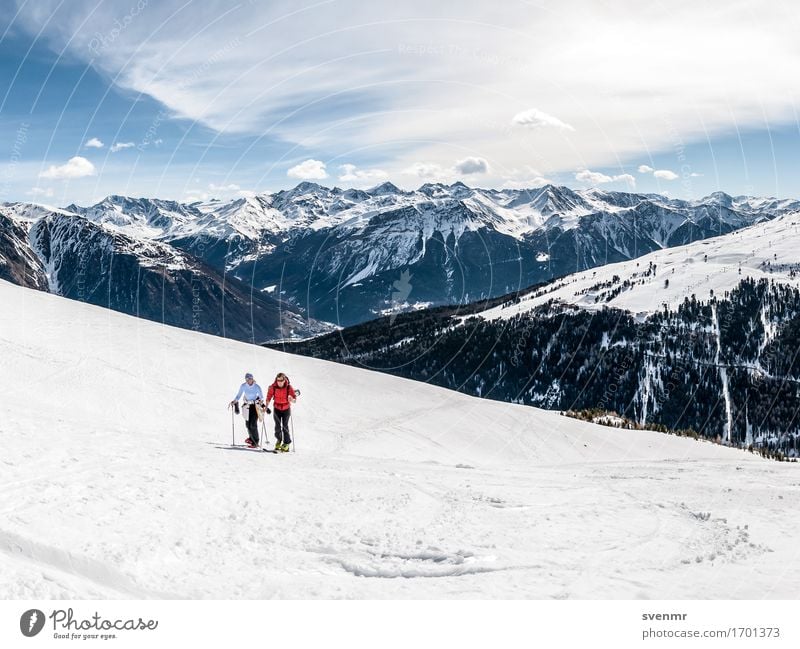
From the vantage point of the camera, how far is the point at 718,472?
72.6 ft

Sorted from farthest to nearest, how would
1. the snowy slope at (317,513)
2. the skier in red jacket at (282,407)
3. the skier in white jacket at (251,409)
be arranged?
the skier in white jacket at (251,409), the skier in red jacket at (282,407), the snowy slope at (317,513)

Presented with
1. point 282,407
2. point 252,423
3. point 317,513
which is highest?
point 282,407

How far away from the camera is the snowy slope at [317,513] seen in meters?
10.6

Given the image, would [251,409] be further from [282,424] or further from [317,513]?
[317,513]

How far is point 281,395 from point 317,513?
8.78 meters

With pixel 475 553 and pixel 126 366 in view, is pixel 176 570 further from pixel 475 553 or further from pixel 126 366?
pixel 126 366

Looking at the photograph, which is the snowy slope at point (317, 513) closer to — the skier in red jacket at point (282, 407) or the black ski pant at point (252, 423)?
the skier in red jacket at point (282, 407)

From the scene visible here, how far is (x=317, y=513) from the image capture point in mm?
13875

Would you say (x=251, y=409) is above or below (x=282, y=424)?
above

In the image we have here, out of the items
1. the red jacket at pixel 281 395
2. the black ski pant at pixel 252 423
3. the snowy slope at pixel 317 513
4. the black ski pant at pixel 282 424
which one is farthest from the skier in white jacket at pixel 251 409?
the snowy slope at pixel 317 513

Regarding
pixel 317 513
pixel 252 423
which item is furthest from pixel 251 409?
pixel 317 513

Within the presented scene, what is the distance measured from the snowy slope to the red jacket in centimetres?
218

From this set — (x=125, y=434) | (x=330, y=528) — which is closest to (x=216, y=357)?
(x=125, y=434)

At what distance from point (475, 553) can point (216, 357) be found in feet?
79.5
